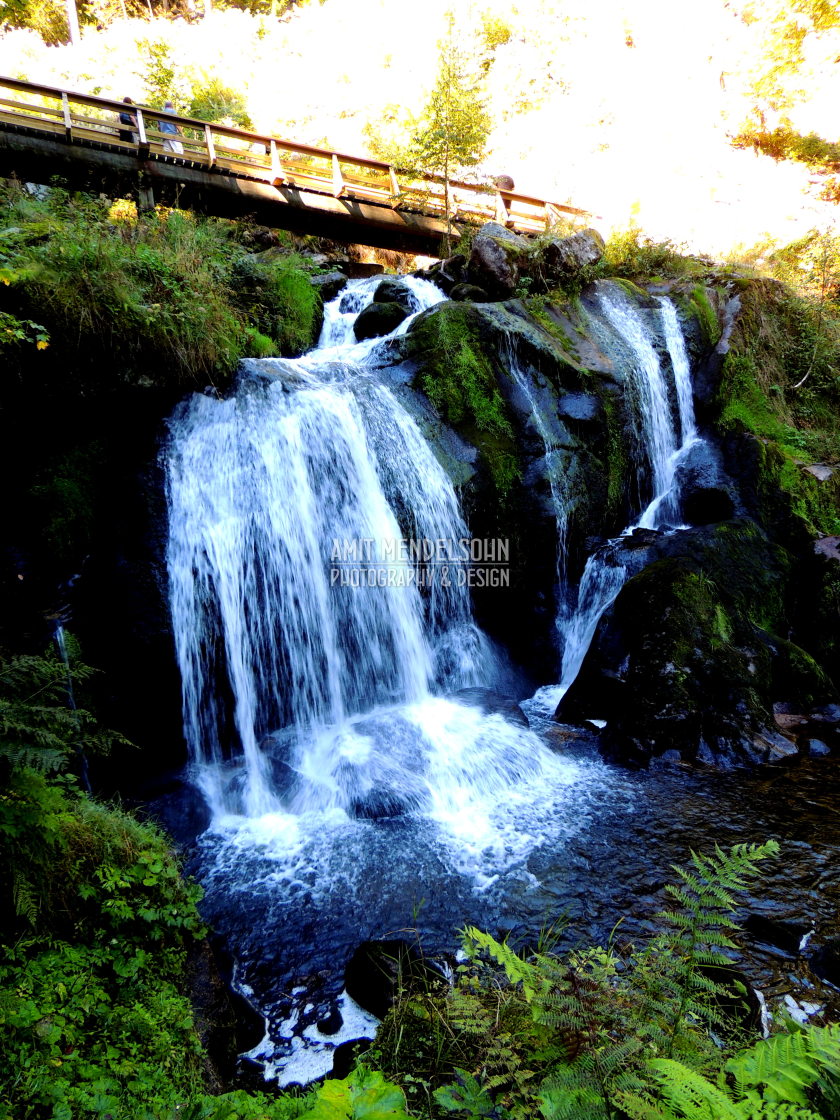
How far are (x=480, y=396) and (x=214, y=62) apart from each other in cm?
2169

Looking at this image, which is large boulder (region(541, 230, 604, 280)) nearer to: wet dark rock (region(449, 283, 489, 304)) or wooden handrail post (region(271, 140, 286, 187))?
wet dark rock (region(449, 283, 489, 304))

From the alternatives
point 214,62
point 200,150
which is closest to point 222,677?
point 200,150

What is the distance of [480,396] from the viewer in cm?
859

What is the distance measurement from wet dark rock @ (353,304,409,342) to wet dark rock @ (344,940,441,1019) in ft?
31.0

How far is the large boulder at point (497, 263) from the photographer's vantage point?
11.0 m

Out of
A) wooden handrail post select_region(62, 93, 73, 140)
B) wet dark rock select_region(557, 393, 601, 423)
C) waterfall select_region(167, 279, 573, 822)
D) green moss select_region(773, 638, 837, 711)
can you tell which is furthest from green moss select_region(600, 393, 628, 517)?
wooden handrail post select_region(62, 93, 73, 140)

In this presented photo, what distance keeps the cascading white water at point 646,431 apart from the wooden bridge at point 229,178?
5.75 meters

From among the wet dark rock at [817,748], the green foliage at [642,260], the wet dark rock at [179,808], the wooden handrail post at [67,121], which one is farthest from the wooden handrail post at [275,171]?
the wet dark rock at [817,748]

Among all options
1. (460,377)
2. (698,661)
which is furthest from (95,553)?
(698,661)

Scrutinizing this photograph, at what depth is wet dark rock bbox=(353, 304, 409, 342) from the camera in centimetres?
1034

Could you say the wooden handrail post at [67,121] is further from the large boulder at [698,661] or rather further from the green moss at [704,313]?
the large boulder at [698,661]

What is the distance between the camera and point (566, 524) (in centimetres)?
854

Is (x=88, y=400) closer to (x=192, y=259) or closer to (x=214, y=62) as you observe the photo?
(x=192, y=259)

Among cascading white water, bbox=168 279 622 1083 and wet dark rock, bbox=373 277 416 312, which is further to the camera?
wet dark rock, bbox=373 277 416 312
